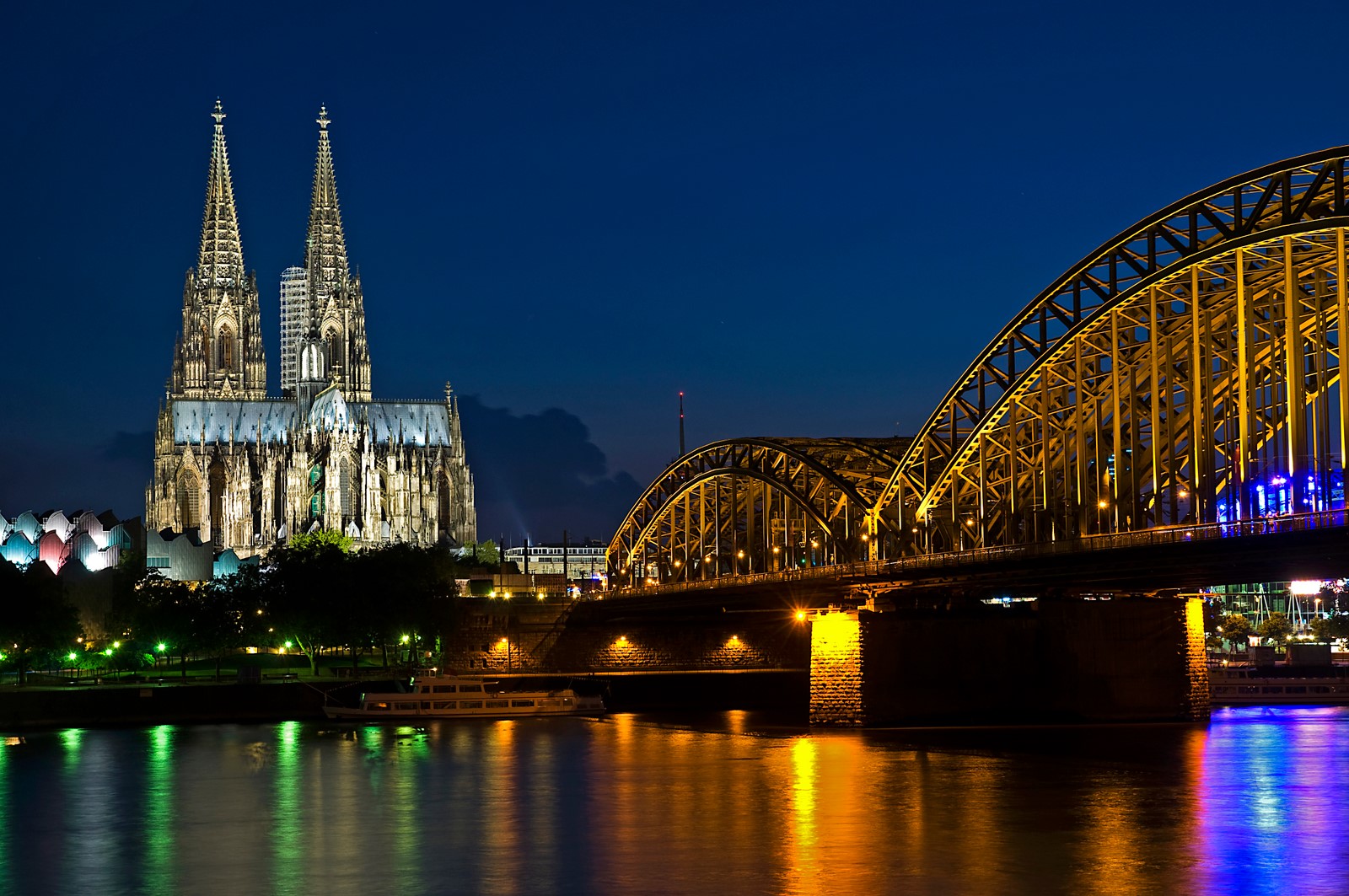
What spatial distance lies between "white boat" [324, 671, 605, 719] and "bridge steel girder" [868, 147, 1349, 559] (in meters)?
27.3

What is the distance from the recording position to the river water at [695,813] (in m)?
44.6

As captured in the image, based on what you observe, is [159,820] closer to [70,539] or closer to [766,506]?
[766,506]

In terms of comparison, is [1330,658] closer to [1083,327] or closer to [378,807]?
[1083,327]

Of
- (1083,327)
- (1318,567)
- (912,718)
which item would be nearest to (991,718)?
(912,718)

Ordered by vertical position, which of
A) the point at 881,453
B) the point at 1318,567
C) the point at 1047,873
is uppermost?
the point at 881,453

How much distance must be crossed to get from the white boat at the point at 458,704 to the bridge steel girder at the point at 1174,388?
89.4ft

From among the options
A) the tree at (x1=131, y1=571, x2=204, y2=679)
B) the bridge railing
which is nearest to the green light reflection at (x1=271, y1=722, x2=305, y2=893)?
Answer: the bridge railing

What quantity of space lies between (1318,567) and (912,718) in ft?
92.1

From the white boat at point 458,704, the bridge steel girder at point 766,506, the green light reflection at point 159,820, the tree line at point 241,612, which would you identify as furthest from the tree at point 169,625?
the green light reflection at point 159,820

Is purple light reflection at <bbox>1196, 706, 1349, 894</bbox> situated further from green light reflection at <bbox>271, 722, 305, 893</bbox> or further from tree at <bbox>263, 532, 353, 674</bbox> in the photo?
tree at <bbox>263, 532, 353, 674</bbox>

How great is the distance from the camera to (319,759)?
8031 cm

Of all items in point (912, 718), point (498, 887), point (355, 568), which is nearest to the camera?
point (498, 887)

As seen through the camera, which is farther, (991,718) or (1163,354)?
(991,718)

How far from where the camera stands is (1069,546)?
74375 millimetres
